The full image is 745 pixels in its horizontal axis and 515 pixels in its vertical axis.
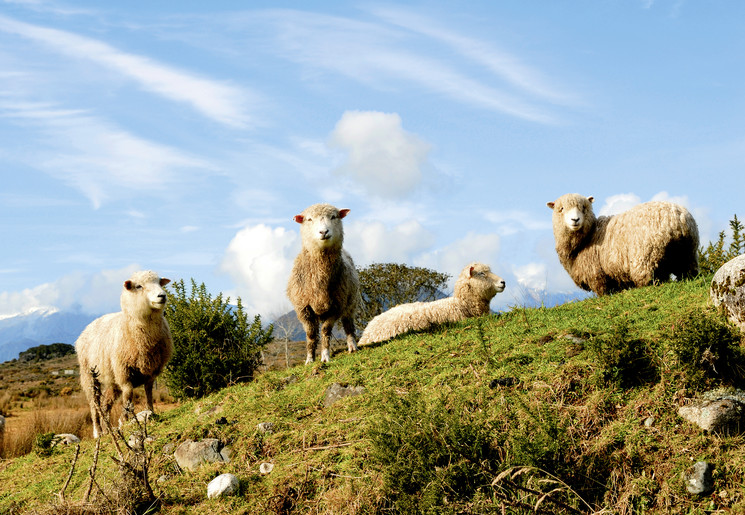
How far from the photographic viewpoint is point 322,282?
33.4 feet

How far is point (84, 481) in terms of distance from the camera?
7.58m

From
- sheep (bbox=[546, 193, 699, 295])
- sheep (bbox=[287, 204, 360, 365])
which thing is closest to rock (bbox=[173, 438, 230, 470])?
sheep (bbox=[287, 204, 360, 365])

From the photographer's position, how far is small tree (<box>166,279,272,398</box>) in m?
11.9

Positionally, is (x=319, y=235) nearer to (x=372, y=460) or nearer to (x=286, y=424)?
(x=286, y=424)

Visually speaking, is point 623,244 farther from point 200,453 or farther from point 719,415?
point 200,453

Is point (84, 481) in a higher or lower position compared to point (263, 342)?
lower

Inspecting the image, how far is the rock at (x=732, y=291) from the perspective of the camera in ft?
21.6

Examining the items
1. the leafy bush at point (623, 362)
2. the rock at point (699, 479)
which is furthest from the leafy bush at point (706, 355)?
the rock at point (699, 479)

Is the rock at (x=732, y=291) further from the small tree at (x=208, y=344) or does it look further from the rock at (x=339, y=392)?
the small tree at (x=208, y=344)

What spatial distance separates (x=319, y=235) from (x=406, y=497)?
548 centimetres

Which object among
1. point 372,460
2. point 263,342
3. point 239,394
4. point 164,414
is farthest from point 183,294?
point 372,460

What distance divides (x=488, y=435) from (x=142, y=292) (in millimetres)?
6957

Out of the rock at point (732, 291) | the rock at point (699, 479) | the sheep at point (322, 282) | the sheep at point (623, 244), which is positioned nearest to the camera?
the rock at point (699, 479)

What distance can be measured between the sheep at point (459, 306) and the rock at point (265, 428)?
510 cm
